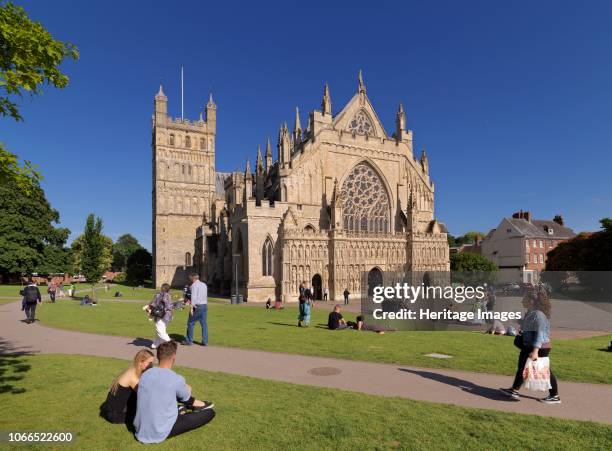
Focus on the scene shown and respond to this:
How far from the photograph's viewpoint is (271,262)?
38.2 m

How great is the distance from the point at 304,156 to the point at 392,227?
13.8 metres

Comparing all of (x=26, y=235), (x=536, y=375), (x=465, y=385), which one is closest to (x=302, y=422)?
(x=465, y=385)

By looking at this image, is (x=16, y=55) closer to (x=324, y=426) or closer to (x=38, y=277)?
(x=324, y=426)

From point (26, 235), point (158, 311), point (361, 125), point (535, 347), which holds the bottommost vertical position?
point (535, 347)

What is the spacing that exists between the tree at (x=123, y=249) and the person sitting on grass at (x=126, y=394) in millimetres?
114986

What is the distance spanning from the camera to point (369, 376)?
9320 mm

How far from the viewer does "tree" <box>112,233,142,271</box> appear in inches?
4606

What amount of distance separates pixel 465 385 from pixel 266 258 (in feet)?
100

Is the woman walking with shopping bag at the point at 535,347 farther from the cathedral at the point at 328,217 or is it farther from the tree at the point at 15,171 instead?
the cathedral at the point at 328,217

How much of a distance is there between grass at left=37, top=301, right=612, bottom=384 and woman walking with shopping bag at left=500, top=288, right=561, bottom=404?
7.25 ft

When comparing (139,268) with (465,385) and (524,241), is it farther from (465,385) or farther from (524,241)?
(465,385)

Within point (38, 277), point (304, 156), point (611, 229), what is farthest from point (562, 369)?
point (38, 277)

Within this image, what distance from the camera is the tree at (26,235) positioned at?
51531mm

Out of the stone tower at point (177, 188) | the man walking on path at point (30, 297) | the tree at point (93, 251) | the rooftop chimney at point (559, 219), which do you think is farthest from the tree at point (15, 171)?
the rooftop chimney at point (559, 219)
